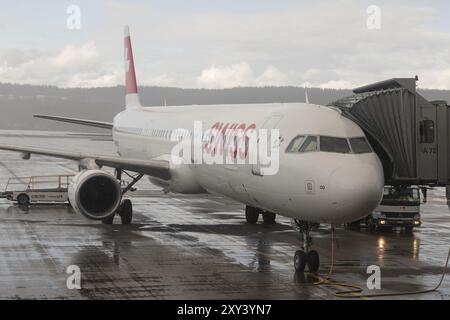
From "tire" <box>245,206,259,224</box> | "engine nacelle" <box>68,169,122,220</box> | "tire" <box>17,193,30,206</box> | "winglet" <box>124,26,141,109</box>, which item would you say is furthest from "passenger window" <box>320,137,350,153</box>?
"winglet" <box>124,26,141,109</box>

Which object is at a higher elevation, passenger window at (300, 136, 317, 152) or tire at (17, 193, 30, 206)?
passenger window at (300, 136, 317, 152)

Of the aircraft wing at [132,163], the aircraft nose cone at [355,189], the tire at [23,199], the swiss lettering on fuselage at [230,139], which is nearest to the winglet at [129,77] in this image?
the tire at [23,199]

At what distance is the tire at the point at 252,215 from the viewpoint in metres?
26.7

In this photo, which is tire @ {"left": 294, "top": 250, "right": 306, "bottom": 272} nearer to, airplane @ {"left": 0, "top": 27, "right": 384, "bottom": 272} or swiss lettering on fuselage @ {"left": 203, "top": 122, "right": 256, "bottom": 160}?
airplane @ {"left": 0, "top": 27, "right": 384, "bottom": 272}

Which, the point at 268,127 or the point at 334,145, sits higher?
the point at 268,127

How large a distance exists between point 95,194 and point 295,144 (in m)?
9.52

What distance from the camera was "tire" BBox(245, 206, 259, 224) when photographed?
1052 inches

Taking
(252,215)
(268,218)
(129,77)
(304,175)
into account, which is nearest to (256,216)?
(252,215)

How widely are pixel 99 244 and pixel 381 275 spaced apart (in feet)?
28.7

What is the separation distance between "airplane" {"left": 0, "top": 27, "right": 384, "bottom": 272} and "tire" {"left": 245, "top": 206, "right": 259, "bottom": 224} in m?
0.04

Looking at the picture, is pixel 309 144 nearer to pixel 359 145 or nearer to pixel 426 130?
pixel 359 145

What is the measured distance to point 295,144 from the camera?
53.6 ft
